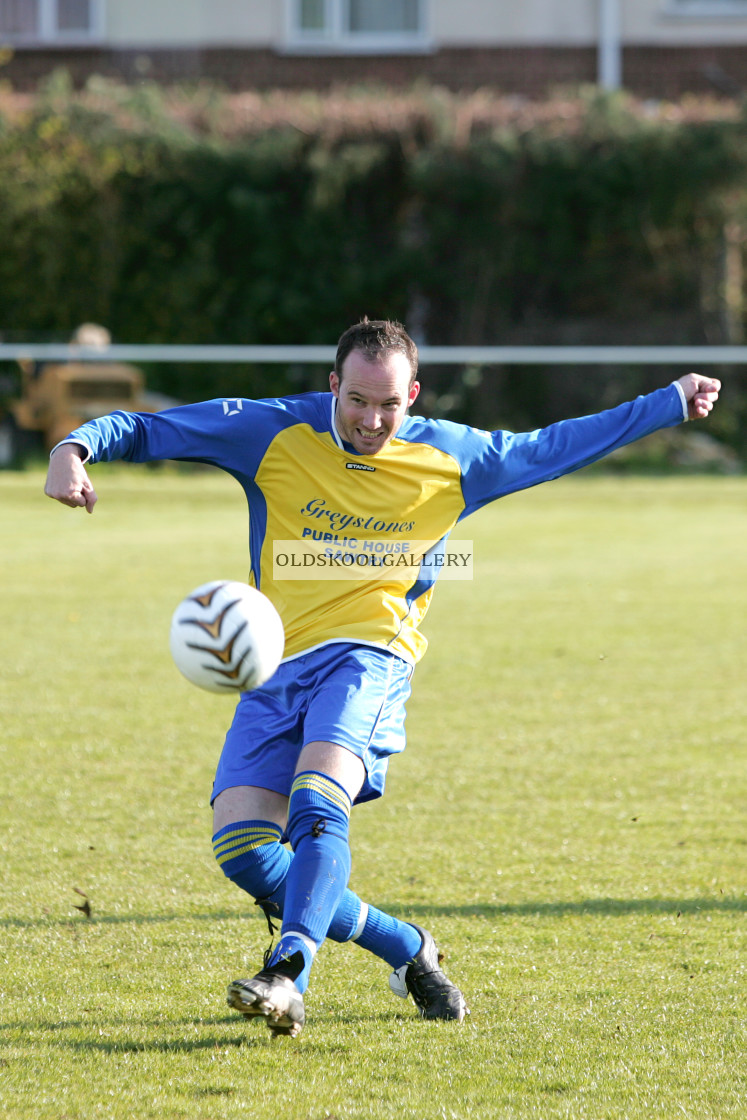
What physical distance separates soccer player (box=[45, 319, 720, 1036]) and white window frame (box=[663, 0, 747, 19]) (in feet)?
61.3

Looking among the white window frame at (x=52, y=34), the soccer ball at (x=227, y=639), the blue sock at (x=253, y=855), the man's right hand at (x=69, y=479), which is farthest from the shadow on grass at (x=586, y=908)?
the white window frame at (x=52, y=34)

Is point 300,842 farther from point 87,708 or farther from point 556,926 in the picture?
point 87,708

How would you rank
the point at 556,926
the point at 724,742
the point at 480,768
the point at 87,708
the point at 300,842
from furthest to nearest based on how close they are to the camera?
the point at 87,708, the point at 724,742, the point at 480,768, the point at 556,926, the point at 300,842

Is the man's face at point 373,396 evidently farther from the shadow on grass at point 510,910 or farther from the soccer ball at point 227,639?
the shadow on grass at point 510,910

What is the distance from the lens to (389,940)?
3.64 meters

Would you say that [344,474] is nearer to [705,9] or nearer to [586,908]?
[586,908]

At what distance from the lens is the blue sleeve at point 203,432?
12.7 feet

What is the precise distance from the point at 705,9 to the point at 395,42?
4.74 m

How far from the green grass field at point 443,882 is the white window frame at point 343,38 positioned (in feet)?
45.3

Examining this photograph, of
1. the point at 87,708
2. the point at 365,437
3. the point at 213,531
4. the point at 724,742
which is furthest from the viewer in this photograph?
the point at 213,531

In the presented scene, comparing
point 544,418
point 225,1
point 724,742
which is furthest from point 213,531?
point 225,1

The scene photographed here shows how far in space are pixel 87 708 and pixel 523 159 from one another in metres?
12.7

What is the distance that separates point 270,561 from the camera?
12.9 feet

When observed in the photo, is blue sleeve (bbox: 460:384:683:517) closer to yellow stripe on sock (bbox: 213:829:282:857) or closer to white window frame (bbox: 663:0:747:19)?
yellow stripe on sock (bbox: 213:829:282:857)
